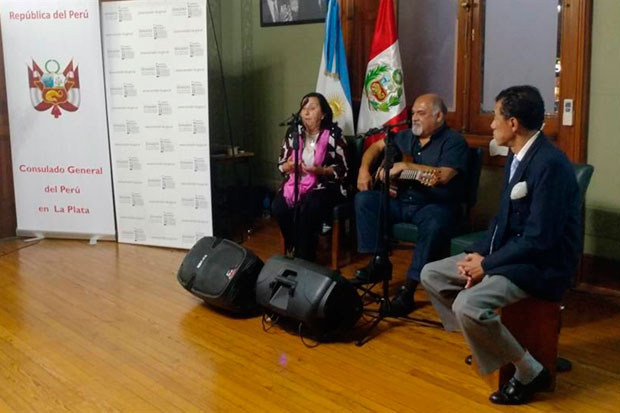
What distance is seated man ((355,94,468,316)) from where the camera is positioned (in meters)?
3.53

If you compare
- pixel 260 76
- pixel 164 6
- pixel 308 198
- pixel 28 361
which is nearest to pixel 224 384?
pixel 28 361

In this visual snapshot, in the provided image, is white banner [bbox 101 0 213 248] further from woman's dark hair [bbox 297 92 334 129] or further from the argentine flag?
the argentine flag

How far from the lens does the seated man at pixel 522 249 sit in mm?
2475

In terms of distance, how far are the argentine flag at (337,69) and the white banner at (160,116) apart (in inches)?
34.5

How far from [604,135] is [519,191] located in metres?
1.32

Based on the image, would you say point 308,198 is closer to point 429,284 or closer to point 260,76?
point 429,284

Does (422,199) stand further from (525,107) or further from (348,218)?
(525,107)

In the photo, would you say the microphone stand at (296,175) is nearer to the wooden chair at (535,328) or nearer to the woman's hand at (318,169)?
the woman's hand at (318,169)

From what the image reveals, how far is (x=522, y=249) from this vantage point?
8.23 feet

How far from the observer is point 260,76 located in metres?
5.96

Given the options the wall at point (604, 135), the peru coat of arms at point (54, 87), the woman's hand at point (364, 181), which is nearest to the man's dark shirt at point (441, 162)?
the woman's hand at point (364, 181)

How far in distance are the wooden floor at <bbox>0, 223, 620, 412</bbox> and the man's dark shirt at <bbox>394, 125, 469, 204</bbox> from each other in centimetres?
57

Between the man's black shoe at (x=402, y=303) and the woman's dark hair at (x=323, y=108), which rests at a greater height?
the woman's dark hair at (x=323, y=108)

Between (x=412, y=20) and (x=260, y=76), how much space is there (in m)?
1.69
